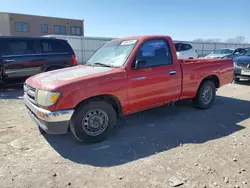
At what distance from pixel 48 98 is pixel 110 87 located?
1.05 meters

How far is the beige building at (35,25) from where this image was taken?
38469 mm

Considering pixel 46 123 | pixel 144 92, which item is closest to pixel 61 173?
pixel 46 123

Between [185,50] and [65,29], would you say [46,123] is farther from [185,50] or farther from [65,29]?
[65,29]

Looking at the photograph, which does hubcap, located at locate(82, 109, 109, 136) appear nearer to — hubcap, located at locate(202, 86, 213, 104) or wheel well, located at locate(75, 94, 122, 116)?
wheel well, located at locate(75, 94, 122, 116)

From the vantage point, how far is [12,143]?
12.8 feet

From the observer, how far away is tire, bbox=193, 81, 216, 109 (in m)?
5.65

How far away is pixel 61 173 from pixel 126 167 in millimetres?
915

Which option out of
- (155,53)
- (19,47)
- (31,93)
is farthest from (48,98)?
(19,47)

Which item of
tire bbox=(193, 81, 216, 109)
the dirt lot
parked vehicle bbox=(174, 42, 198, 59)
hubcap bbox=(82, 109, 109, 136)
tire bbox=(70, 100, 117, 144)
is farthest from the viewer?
parked vehicle bbox=(174, 42, 198, 59)

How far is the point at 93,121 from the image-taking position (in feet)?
12.6

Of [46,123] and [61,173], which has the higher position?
[46,123]

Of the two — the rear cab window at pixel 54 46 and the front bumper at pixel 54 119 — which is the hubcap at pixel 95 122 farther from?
the rear cab window at pixel 54 46

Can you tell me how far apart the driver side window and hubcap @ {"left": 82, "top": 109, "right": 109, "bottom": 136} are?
1279 mm

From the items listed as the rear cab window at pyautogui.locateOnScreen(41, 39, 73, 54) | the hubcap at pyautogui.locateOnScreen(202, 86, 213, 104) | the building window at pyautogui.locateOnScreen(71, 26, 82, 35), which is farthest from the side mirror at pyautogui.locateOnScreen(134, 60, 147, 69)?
the building window at pyautogui.locateOnScreen(71, 26, 82, 35)
